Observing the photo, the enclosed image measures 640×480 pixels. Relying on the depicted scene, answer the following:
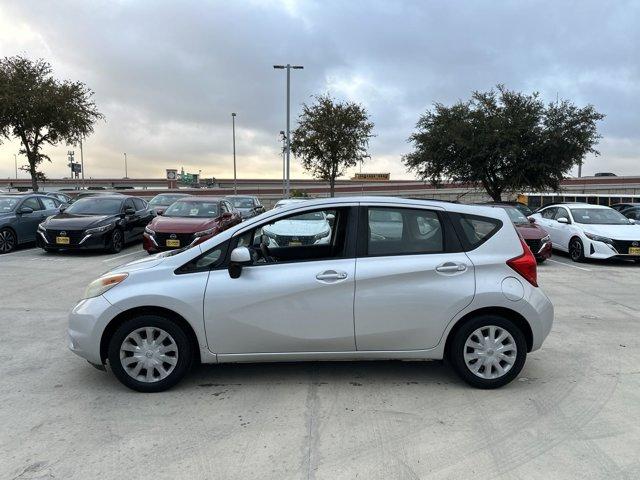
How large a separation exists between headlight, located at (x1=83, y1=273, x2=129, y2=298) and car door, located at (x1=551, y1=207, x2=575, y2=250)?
12037 millimetres

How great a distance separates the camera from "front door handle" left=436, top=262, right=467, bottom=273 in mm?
4207

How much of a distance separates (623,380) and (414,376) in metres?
1.85

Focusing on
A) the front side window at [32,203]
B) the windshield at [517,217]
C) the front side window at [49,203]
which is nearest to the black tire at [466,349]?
the windshield at [517,217]

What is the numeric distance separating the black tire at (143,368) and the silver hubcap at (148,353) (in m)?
0.02

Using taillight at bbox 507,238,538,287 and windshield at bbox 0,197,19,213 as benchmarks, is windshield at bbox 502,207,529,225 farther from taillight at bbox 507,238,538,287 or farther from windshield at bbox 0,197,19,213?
windshield at bbox 0,197,19,213

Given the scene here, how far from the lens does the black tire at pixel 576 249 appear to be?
41.9 feet

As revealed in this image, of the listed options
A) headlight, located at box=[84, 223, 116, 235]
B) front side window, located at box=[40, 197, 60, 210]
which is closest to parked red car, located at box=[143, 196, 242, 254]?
headlight, located at box=[84, 223, 116, 235]

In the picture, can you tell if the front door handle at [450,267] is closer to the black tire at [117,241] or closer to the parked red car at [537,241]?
the parked red car at [537,241]

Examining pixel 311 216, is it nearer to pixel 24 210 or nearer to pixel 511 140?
pixel 24 210

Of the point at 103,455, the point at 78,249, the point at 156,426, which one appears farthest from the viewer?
the point at 78,249

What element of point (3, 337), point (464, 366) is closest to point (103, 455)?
point (464, 366)

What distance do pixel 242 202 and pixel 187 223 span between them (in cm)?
1019

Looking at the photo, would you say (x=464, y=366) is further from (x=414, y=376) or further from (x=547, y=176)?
(x=547, y=176)

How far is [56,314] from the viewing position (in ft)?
22.3
